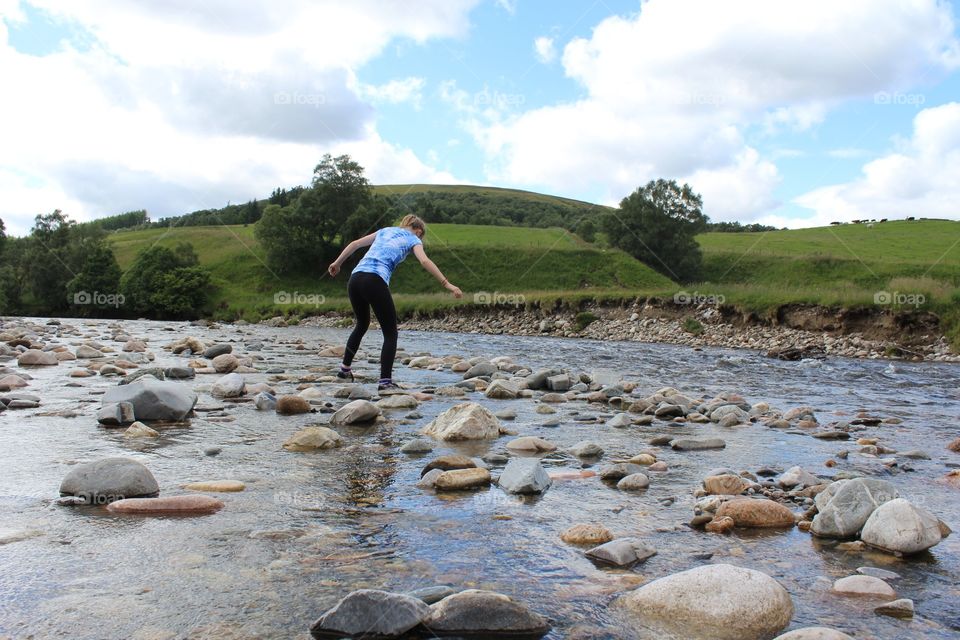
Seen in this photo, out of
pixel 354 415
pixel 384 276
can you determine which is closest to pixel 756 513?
pixel 354 415

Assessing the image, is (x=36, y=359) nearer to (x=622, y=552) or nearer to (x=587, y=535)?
(x=587, y=535)

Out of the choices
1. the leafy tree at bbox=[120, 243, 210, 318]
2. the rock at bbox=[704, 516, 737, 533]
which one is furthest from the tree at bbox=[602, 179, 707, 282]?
the rock at bbox=[704, 516, 737, 533]

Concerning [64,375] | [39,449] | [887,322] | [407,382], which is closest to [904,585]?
[39,449]

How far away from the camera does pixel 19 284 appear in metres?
77.4

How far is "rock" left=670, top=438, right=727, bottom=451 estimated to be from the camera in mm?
6980

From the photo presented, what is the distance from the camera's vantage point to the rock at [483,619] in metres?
2.79

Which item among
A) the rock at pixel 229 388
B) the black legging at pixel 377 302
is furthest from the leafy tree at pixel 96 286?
the black legging at pixel 377 302

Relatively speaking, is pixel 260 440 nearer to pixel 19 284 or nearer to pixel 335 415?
pixel 335 415

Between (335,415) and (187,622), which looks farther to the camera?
(335,415)

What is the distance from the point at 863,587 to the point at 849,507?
1.11 metres

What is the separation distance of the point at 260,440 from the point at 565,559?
4192mm

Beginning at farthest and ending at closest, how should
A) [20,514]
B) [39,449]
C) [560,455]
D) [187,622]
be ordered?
[560,455], [39,449], [20,514], [187,622]

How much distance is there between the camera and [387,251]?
10781mm

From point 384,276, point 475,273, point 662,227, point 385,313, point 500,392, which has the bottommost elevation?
point 500,392
